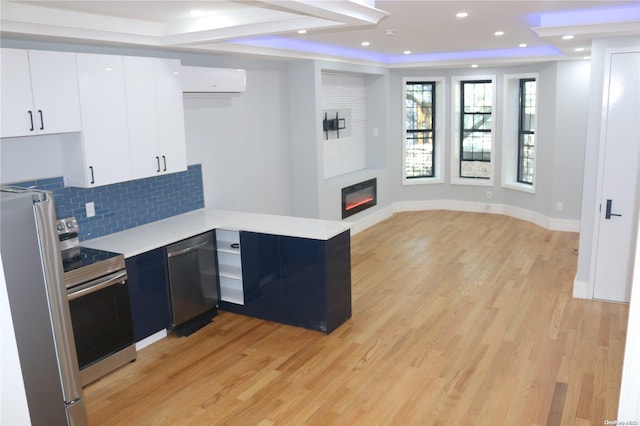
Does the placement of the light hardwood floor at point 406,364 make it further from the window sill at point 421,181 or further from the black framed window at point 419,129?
the black framed window at point 419,129

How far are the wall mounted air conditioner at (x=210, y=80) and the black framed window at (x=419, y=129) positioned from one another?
4468 millimetres

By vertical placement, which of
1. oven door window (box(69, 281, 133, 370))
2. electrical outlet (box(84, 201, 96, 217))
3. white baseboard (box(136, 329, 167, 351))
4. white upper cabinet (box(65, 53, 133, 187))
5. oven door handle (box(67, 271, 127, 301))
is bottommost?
white baseboard (box(136, 329, 167, 351))

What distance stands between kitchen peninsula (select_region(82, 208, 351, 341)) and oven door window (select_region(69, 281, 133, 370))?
15 cm

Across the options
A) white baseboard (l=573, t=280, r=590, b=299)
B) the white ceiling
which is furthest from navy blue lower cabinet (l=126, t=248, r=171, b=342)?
white baseboard (l=573, t=280, r=590, b=299)

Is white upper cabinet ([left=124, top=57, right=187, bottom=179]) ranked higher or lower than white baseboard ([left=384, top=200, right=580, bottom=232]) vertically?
higher

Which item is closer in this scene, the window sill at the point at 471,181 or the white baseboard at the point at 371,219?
the white baseboard at the point at 371,219

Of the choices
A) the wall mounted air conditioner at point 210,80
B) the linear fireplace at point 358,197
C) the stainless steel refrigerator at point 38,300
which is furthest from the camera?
the linear fireplace at point 358,197

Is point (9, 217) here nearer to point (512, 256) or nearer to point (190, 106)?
point (190, 106)

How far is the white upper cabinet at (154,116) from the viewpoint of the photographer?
431cm

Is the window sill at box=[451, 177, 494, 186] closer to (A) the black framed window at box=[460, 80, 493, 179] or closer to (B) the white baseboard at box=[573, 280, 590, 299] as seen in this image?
(A) the black framed window at box=[460, 80, 493, 179]

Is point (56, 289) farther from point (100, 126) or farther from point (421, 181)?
point (421, 181)

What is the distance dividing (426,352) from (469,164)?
5687mm

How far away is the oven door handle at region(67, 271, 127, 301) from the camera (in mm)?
3602

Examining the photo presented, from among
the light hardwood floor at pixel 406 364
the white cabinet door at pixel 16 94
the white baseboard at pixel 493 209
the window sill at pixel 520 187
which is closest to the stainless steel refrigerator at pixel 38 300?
the light hardwood floor at pixel 406 364
